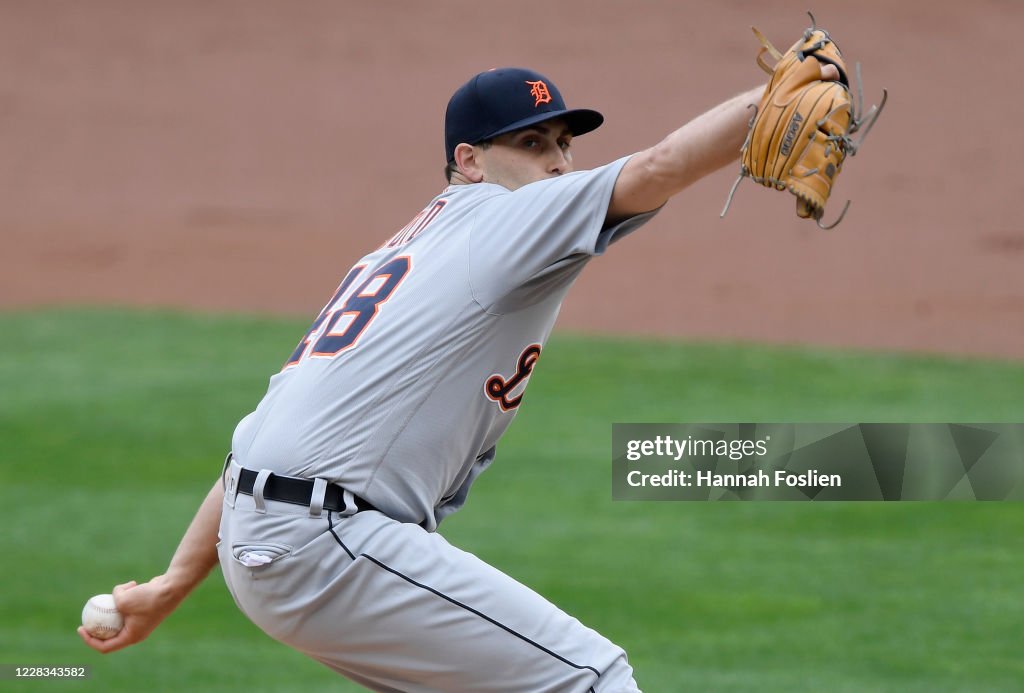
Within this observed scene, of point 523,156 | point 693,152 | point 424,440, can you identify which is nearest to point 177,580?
point 424,440

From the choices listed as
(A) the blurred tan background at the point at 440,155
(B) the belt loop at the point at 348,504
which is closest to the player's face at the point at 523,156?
(B) the belt loop at the point at 348,504

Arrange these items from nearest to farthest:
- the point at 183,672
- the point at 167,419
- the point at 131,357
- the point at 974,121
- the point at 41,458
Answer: the point at 183,672, the point at 41,458, the point at 167,419, the point at 131,357, the point at 974,121

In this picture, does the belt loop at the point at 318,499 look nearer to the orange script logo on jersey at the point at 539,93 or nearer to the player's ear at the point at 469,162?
the player's ear at the point at 469,162

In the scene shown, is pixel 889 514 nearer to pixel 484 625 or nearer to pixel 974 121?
pixel 484 625

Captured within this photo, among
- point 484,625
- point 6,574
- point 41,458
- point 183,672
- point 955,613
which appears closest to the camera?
point 484,625

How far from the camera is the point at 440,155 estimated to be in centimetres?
1750

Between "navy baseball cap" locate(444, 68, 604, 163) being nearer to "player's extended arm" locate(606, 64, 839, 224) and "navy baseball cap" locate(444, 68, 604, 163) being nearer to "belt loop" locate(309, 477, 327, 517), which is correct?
"player's extended arm" locate(606, 64, 839, 224)

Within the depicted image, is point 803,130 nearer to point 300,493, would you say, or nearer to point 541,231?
point 541,231

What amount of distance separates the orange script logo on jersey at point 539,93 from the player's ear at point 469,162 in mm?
187

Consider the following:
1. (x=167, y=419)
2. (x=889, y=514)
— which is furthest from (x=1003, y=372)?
(x=167, y=419)

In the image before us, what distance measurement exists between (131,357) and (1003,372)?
721cm

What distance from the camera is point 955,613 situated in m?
6.31

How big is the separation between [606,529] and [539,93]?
4803mm

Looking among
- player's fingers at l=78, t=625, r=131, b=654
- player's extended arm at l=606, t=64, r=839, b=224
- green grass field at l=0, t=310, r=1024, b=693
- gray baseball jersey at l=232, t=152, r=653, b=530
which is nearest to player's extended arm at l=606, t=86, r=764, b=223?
player's extended arm at l=606, t=64, r=839, b=224
